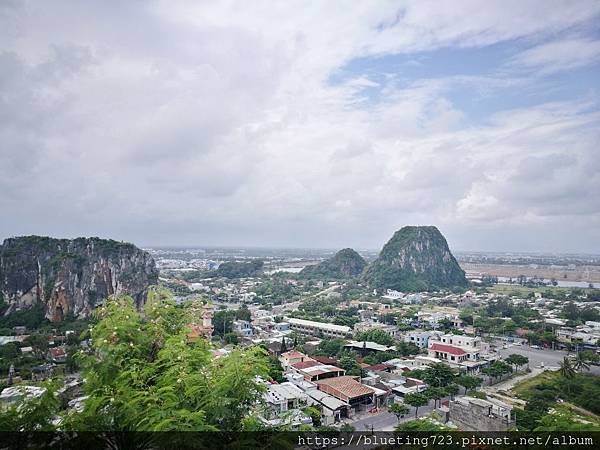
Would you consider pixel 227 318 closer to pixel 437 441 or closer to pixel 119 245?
pixel 119 245


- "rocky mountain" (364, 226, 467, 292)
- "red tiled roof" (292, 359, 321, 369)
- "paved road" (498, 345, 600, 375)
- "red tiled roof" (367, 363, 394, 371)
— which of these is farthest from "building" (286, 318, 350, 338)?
"rocky mountain" (364, 226, 467, 292)

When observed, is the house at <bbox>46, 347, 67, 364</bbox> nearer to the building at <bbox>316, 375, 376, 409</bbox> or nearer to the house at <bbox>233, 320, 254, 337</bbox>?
the house at <bbox>233, 320, 254, 337</bbox>

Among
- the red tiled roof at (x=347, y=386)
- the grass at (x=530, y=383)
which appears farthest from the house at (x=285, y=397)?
the grass at (x=530, y=383)

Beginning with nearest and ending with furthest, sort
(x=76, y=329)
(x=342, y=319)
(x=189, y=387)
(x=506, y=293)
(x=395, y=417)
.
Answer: (x=189, y=387), (x=395, y=417), (x=76, y=329), (x=342, y=319), (x=506, y=293)

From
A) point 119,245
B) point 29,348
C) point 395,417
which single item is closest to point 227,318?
point 29,348

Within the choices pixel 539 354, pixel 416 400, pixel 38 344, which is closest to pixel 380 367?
pixel 416 400

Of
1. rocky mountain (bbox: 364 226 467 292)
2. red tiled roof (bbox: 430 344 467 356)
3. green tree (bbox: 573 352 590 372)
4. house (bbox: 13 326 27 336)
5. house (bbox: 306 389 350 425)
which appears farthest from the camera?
rocky mountain (bbox: 364 226 467 292)
